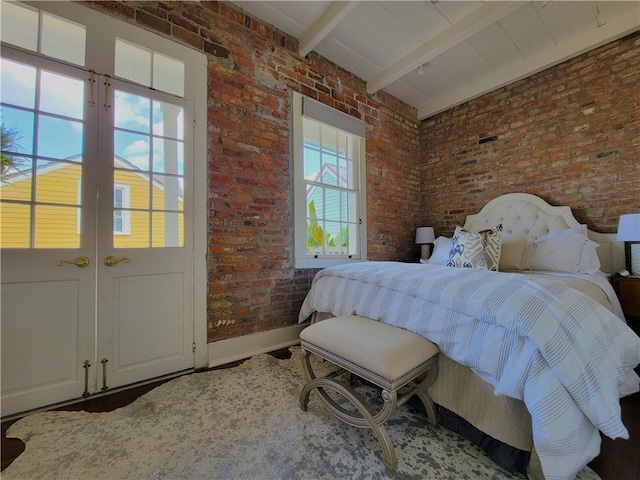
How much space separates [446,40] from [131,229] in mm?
3364

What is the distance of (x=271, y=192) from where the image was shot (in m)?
2.65

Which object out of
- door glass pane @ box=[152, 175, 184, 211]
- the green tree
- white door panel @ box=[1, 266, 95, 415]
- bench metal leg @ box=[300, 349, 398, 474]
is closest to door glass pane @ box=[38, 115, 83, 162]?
the green tree

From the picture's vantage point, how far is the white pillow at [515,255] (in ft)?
8.17

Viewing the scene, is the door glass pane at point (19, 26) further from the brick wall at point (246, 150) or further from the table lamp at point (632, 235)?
the table lamp at point (632, 235)

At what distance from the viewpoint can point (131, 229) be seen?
1948 millimetres

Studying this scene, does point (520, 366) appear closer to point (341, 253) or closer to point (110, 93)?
point (341, 253)

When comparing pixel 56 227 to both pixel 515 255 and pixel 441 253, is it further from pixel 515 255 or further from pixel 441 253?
pixel 515 255

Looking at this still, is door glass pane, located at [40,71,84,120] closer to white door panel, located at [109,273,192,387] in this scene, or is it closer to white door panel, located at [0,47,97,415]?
white door panel, located at [0,47,97,415]

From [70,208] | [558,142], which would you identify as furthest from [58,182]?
[558,142]

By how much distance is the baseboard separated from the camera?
7.40ft

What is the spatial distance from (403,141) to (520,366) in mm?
3641

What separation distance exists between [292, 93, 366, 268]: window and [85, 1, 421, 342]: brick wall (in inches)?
5.4

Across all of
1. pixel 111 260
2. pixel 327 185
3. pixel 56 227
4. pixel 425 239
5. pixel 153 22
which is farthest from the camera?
pixel 425 239

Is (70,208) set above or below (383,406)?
above
